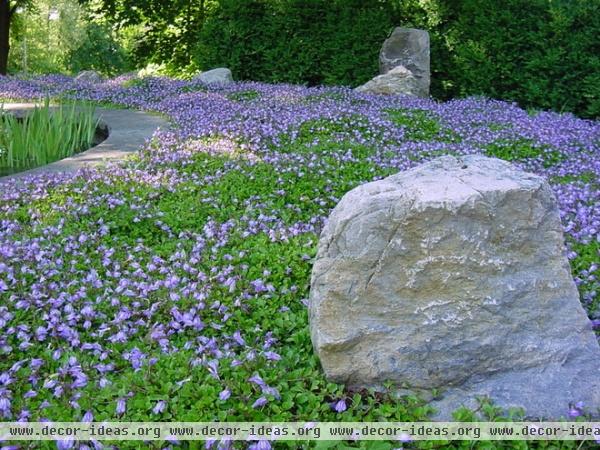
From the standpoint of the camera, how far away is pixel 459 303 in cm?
286

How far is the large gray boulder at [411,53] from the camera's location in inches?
519

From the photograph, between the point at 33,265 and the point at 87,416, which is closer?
the point at 87,416

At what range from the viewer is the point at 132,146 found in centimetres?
750

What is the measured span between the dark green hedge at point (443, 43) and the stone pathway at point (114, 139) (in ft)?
17.4

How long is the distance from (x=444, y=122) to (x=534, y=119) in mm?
1584

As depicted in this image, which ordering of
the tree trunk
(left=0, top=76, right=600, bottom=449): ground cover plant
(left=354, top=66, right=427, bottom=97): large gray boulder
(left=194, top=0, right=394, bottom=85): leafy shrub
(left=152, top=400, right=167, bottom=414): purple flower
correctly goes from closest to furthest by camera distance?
1. (left=152, top=400, right=167, bottom=414): purple flower
2. (left=0, top=76, right=600, bottom=449): ground cover plant
3. (left=354, top=66, right=427, bottom=97): large gray boulder
4. (left=194, top=0, right=394, bottom=85): leafy shrub
5. the tree trunk

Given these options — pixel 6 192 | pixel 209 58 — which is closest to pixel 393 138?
pixel 6 192

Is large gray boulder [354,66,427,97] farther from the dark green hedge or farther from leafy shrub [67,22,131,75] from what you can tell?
leafy shrub [67,22,131,75]

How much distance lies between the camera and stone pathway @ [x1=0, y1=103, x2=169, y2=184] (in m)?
6.55

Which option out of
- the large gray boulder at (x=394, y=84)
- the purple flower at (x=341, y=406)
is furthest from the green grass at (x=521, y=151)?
the purple flower at (x=341, y=406)

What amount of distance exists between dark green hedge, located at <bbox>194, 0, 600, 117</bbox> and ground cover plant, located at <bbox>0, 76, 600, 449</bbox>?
3.71 m

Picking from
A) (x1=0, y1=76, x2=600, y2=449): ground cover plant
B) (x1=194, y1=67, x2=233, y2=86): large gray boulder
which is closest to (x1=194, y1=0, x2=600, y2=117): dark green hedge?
(x1=194, y1=67, x2=233, y2=86): large gray boulder

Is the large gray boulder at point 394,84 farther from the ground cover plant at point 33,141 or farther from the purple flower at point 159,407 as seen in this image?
the purple flower at point 159,407

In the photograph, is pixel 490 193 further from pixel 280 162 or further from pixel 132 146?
pixel 132 146
